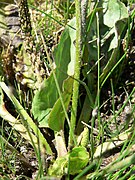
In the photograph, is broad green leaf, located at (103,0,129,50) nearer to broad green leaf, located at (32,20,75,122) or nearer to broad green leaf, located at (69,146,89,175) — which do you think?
broad green leaf, located at (32,20,75,122)

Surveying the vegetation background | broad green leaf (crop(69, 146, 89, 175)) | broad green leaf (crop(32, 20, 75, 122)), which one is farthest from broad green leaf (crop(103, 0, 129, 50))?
broad green leaf (crop(69, 146, 89, 175))

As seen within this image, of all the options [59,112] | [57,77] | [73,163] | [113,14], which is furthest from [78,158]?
[113,14]

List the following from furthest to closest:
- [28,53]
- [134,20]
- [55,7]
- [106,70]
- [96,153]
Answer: [55,7]
[134,20]
[28,53]
[106,70]
[96,153]

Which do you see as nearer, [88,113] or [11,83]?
[88,113]

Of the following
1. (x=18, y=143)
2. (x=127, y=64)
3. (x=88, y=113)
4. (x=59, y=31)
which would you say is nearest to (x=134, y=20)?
(x=127, y=64)

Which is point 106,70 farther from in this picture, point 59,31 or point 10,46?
point 10,46

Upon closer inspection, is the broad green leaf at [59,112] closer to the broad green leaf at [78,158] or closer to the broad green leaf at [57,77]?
the broad green leaf at [57,77]

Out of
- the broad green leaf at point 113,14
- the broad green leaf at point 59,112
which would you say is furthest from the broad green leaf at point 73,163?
the broad green leaf at point 113,14
